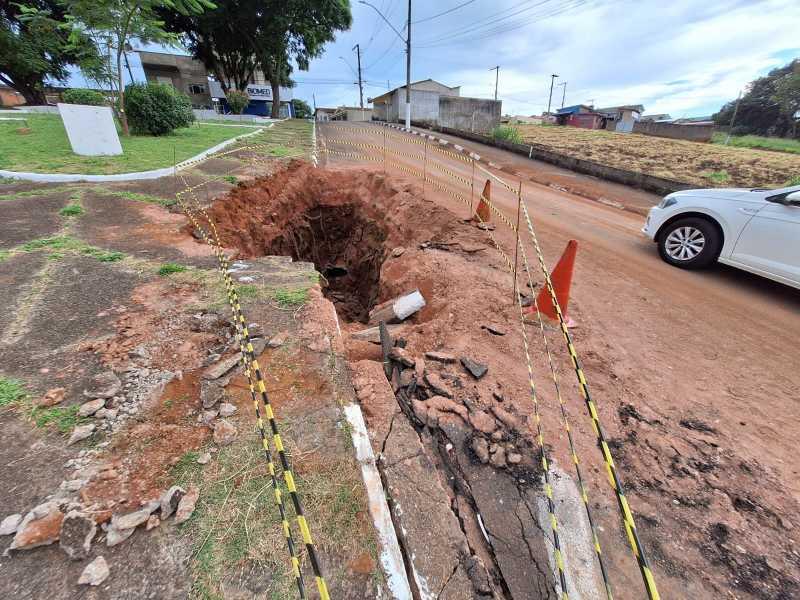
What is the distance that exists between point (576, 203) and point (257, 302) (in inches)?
371

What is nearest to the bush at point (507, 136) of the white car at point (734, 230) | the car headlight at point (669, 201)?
the car headlight at point (669, 201)

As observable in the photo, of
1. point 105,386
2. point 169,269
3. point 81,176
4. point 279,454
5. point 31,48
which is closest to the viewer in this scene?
point 279,454

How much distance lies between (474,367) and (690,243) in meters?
4.80

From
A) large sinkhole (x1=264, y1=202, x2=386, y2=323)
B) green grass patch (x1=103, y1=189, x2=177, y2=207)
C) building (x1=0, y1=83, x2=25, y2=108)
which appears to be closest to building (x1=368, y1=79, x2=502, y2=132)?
large sinkhole (x1=264, y1=202, x2=386, y2=323)

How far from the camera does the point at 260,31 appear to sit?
82.2ft

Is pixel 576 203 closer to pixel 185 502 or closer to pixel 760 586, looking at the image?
pixel 760 586

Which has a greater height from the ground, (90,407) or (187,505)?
(90,407)

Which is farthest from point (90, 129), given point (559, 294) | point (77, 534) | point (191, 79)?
Answer: point (191, 79)

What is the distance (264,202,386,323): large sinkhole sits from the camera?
28.1 ft

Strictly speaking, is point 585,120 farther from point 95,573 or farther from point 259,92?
point 95,573

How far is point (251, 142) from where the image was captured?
13961 millimetres

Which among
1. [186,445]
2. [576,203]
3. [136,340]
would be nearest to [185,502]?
[186,445]

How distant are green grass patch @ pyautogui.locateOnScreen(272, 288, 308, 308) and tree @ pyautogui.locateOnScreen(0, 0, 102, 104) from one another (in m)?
22.1

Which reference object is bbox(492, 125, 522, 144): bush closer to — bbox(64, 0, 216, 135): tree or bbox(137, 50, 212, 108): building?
bbox(64, 0, 216, 135): tree
